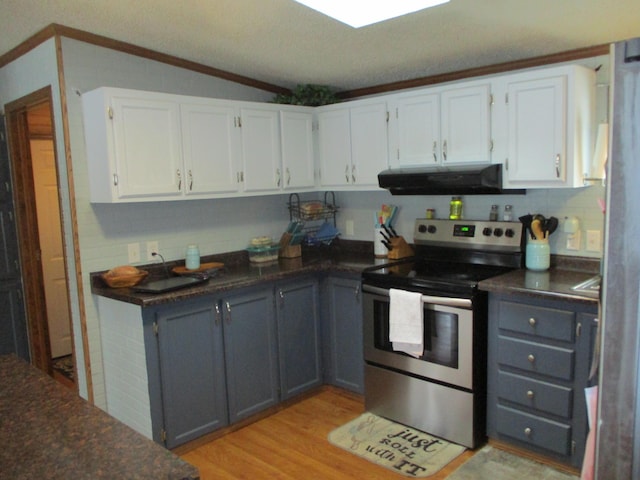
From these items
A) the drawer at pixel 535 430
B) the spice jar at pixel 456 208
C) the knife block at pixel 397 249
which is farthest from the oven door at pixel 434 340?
the spice jar at pixel 456 208

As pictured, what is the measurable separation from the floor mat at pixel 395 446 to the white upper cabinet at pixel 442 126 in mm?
1691

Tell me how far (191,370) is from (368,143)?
194 cm

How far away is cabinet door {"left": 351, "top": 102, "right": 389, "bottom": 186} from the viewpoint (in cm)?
361

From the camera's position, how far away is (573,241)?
10.2ft

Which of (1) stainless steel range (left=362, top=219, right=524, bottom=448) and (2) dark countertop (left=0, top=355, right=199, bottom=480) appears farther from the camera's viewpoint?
(1) stainless steel range (left=362, top=219, right=524, bottom=448)

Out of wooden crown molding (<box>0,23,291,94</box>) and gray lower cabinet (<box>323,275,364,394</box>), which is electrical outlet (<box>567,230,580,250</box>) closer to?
gray lower cabinet (<box>323,275,364,394</box>)

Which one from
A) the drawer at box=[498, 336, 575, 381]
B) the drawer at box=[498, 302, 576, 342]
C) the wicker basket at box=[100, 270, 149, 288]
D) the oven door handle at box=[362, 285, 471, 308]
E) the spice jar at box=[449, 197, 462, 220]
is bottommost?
the drawer at box=[498, 336, 575, 381]

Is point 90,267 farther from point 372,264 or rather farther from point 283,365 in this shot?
point 372,264

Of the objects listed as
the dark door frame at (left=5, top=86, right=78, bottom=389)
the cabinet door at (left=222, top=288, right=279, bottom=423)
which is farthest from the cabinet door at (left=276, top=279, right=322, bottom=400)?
the dark door frame at (left=5, top=86, right=78, bottom=389)

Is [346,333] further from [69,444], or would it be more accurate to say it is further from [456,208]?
[69,444]

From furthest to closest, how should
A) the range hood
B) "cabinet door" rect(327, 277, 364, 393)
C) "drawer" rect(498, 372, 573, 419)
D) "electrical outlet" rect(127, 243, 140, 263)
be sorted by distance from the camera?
1. "cabinet door" rect(327, 277, 364, 393)
2. "electrical outlet" rect(127, 243, 140, 263)
3. the range hood
4. "drawer" rect(498, 372, 573, 419)

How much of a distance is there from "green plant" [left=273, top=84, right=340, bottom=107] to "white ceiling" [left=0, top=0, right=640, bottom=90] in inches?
15.9

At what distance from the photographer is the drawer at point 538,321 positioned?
2.56m

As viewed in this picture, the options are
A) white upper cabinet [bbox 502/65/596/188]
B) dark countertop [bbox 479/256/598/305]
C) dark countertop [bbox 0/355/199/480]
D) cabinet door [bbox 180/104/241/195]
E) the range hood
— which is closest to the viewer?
dark countertop [bbox 0/355/199/480]
